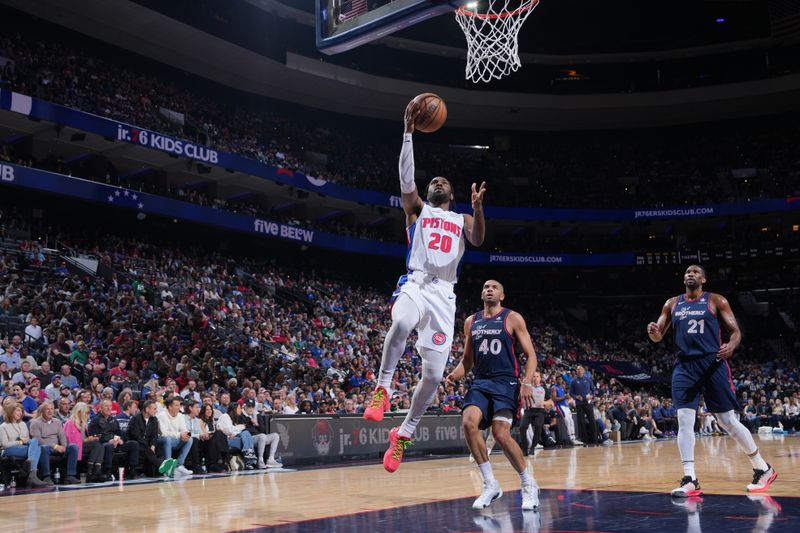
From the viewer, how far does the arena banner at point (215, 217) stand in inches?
850

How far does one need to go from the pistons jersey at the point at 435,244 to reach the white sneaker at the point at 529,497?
1768 millimetres

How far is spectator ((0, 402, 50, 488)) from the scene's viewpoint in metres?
10.0

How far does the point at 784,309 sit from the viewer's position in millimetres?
36531

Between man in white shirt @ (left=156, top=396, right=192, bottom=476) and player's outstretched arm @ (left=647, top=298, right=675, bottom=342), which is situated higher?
player's outstretched arm @ (left=647, top=298, right=675, bottom=342)

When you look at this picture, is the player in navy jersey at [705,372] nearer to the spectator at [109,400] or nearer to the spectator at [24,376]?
the spectator at [109,400]

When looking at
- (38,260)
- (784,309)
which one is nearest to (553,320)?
(784,309)

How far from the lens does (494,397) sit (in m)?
6.48

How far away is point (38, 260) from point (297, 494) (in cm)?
1424

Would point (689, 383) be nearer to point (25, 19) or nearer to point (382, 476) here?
point (382, 476)

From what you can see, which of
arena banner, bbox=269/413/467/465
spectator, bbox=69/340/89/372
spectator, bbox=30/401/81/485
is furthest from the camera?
spectator, bbox=69/340/89/372

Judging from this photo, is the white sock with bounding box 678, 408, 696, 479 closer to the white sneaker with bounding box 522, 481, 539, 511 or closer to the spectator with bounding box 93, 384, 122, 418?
the white sneaker with bounding box 522, 481, 539, 511

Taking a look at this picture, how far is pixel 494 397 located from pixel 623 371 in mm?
27434

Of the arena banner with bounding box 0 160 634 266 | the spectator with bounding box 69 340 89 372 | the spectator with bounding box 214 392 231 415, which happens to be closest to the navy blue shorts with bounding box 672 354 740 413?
the spectator with bounding box 214 392 231 415

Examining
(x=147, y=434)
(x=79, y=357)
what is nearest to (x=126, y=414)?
(x=147, y=434)
